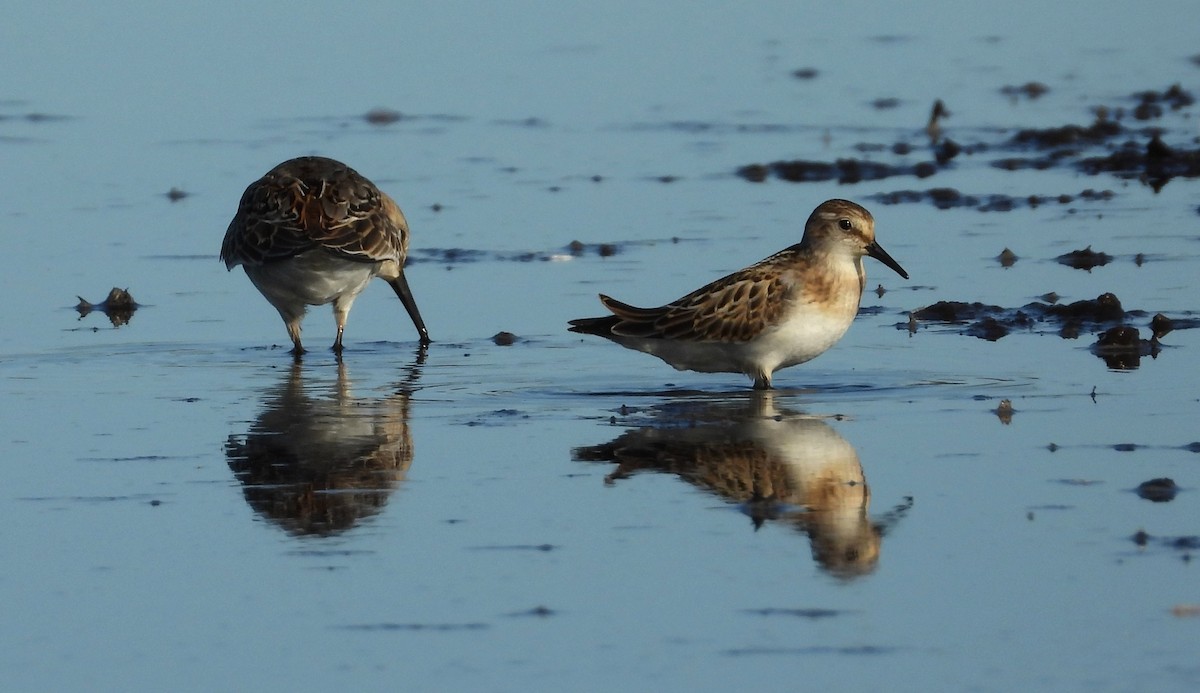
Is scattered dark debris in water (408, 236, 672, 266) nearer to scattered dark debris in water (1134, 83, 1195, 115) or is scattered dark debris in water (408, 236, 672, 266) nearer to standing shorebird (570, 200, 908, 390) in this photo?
standing shorebird (570, 200, 908, 390)

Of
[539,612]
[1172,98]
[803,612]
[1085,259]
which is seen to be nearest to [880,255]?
[1085,259]

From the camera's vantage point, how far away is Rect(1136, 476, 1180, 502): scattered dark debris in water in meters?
7.98

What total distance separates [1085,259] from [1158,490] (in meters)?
6.12

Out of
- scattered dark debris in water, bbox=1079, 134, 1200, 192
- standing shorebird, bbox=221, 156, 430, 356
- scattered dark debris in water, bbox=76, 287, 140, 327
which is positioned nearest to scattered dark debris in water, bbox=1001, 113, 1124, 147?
scattered dark debris in water, bbox=1079, 134, 1200, 192

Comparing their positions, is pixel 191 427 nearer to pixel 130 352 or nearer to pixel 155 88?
pixel 130 352

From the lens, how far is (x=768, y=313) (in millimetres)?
10984

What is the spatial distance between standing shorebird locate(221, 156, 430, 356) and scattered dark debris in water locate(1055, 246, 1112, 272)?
4322mm

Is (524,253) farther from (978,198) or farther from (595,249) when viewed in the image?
(978,198)

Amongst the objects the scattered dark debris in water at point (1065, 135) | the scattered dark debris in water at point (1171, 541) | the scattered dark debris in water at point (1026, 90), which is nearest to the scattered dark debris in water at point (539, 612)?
the scattered dark debris in water at point (1171, 541)

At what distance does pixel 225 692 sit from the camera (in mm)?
6168

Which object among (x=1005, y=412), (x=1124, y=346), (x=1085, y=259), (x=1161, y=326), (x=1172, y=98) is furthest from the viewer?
(x=1172, y=98)

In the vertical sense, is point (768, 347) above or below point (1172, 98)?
below

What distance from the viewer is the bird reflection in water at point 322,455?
8.23m

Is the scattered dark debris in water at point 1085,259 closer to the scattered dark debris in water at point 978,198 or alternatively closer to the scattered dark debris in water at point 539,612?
the scattered dark debris in water at point 978,198
